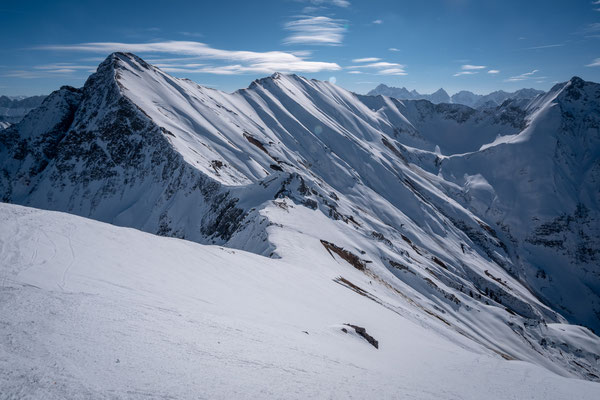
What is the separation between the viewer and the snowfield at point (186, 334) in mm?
6375

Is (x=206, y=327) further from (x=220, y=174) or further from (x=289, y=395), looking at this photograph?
(x=220, y=174)

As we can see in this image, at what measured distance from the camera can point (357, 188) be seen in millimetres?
107688

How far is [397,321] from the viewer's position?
21281 mm

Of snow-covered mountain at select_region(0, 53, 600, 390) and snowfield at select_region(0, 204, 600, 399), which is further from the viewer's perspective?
snow-covered mountain at select_region(0, 53, 600, 390)

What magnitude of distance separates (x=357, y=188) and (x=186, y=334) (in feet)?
334

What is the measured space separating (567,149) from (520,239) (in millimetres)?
65219

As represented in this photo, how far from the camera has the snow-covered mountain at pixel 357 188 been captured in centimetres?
4088

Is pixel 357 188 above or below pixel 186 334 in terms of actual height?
below

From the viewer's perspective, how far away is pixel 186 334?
8.79 metres

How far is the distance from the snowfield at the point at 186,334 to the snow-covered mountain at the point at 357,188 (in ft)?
27.3

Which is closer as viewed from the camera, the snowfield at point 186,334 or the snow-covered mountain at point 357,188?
the snowfield at point 186,334

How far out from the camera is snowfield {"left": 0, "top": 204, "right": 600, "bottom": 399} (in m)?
6.38

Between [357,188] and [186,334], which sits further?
[357,188]

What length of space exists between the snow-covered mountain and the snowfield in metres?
8.33
